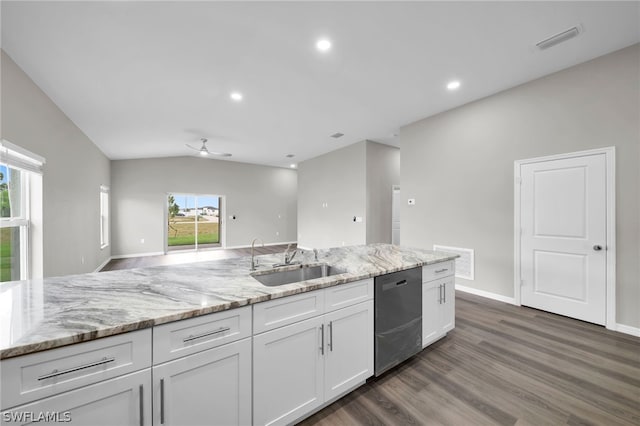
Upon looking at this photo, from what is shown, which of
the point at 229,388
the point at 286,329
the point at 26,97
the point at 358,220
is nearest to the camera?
the point at 229,388

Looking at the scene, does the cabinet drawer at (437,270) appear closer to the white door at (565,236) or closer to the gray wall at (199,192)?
the white door at (565,236)

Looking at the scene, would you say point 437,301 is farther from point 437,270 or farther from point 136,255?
point 136,255

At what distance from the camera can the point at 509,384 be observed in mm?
1860

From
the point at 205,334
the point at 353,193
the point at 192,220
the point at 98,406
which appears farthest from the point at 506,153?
the point at 192,220

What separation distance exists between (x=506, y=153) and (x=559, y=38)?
1407mm

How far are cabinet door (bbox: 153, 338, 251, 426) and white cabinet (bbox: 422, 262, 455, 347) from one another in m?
1.63

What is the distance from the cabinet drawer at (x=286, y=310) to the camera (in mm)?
1304

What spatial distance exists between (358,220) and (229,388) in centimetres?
523

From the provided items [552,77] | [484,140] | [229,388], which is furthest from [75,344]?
[552,77]

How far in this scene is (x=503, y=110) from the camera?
11.4 feet

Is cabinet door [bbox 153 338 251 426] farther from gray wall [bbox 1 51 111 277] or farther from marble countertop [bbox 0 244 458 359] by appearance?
gray wall [bbox 1 51 111 277]

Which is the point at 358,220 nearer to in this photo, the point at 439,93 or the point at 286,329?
the point at 439,93

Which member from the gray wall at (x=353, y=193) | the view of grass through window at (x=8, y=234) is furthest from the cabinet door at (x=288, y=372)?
the gray wall at (x=353, y=193)

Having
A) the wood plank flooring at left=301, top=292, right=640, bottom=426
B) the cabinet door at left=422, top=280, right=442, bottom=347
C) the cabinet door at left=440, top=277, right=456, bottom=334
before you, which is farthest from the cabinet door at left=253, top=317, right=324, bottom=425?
the cabinet door at left=440, top=277, right=456, bottom=334
